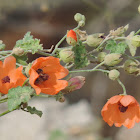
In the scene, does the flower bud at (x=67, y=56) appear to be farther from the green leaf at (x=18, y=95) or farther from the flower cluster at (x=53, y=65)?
the green leaf at (x=18, y=95)

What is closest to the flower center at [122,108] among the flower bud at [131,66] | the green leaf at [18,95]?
the flower bud at [131,66]

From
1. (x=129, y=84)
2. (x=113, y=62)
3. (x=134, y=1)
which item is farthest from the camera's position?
(x=129, y=84)

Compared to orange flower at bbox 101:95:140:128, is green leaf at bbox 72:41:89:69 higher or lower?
higher

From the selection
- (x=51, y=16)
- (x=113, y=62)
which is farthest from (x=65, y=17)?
(x=113, y=62)

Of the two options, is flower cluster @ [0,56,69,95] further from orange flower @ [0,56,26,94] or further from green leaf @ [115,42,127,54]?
green leaf @ [115,42,127,54]

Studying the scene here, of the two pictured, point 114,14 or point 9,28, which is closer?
point 114,14

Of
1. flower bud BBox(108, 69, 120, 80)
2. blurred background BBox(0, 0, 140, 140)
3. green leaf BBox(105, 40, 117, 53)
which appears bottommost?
flower bud BBox(108, 69, 120, 80)

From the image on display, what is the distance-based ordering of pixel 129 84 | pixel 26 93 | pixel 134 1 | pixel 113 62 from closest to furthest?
pixel 26 93 < pixel 113 62 < pixel 134 1 < pixel 129 84

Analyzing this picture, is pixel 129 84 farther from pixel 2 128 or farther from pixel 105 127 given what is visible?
pixel 2 128

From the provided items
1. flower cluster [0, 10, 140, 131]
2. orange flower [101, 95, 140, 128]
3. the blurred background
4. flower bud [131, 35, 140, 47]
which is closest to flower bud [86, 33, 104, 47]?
flower cluster [0, 10, 140, 131]
